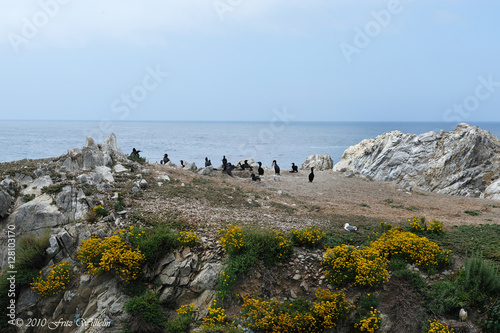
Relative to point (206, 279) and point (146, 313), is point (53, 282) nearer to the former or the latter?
point (146, 313)

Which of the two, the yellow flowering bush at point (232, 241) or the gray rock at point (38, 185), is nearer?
the yellow flowering bush at point (232, 241)

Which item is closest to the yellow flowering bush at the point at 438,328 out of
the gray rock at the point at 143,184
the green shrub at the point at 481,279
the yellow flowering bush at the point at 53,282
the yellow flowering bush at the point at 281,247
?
the green shrub at the point at 481,279

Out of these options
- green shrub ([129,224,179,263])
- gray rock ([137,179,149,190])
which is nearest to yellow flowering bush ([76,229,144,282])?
green shrub ([129,224,179,263])

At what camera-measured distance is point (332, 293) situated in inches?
390

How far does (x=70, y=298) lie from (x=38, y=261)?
1939 mm

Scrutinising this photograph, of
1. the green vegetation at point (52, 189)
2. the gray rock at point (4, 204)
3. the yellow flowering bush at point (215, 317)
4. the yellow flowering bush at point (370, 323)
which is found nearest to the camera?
the yellow flowering bush at point (370, 323)

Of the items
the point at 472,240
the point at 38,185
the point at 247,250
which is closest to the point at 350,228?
the point at 472,240

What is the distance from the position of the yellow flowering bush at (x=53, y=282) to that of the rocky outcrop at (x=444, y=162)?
92.7 ft

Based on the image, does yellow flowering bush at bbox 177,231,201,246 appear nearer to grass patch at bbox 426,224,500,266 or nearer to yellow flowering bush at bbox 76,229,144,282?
yellow flowering bush at bbox 76,229,144,282

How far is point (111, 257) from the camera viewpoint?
1033 centimetres

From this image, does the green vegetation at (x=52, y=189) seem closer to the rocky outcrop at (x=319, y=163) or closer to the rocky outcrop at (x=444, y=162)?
the rocky outcrop at (x=444, y=162)

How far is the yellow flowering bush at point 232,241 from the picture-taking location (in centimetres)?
1087

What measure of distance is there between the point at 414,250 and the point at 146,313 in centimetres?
888

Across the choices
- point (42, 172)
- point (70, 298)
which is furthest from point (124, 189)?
point (70, 298)
